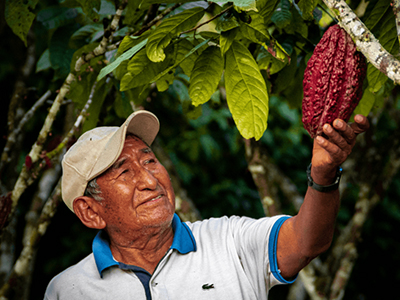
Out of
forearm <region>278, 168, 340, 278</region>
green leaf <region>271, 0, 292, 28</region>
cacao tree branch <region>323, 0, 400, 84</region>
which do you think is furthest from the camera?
green leaf <region>271, 0, 292, 28</region>

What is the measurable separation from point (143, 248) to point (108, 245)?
0.17m

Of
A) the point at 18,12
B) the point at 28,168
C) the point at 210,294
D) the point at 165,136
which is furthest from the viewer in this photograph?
the point at 165,136

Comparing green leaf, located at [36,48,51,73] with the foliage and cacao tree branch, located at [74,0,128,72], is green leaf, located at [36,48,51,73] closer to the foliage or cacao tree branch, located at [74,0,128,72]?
the foliage

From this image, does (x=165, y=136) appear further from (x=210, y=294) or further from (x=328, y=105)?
(x=328, y=105)

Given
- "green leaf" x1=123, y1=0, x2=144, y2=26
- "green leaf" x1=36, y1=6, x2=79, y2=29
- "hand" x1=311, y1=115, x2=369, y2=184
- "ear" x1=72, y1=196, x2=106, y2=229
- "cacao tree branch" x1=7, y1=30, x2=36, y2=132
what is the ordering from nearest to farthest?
"hand" x1=311, y1=115, x2=369, y2=184
"ear" x1=72, y1=196, x2=106, y2=229
"green leaf" x1=123, y1=0, x2=144, y2=26
"green leaf" x1=36, y1=6, x2=79, y2=29
"cacao tree branch" x1=7, y1=30, x2=36, y2=132

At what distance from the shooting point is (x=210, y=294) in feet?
4.56

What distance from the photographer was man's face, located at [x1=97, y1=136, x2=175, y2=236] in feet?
4.58

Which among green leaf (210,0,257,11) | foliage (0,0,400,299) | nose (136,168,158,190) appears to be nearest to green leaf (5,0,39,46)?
foliage (0,0,400,299)

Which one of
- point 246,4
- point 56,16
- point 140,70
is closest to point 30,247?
point 56,16

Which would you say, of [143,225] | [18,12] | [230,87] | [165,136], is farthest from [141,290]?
[165,136]

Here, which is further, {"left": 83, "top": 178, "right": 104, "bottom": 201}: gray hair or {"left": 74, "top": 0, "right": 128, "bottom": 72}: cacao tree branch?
{"left": 74, "top": 0, "right": 128, "bottom": 72}: cacao tree branch

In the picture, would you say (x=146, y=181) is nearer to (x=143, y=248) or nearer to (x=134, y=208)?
(x=134, y=208)

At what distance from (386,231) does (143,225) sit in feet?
10.8

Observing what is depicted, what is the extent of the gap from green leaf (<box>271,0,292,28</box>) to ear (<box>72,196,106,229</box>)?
2.84 ft
